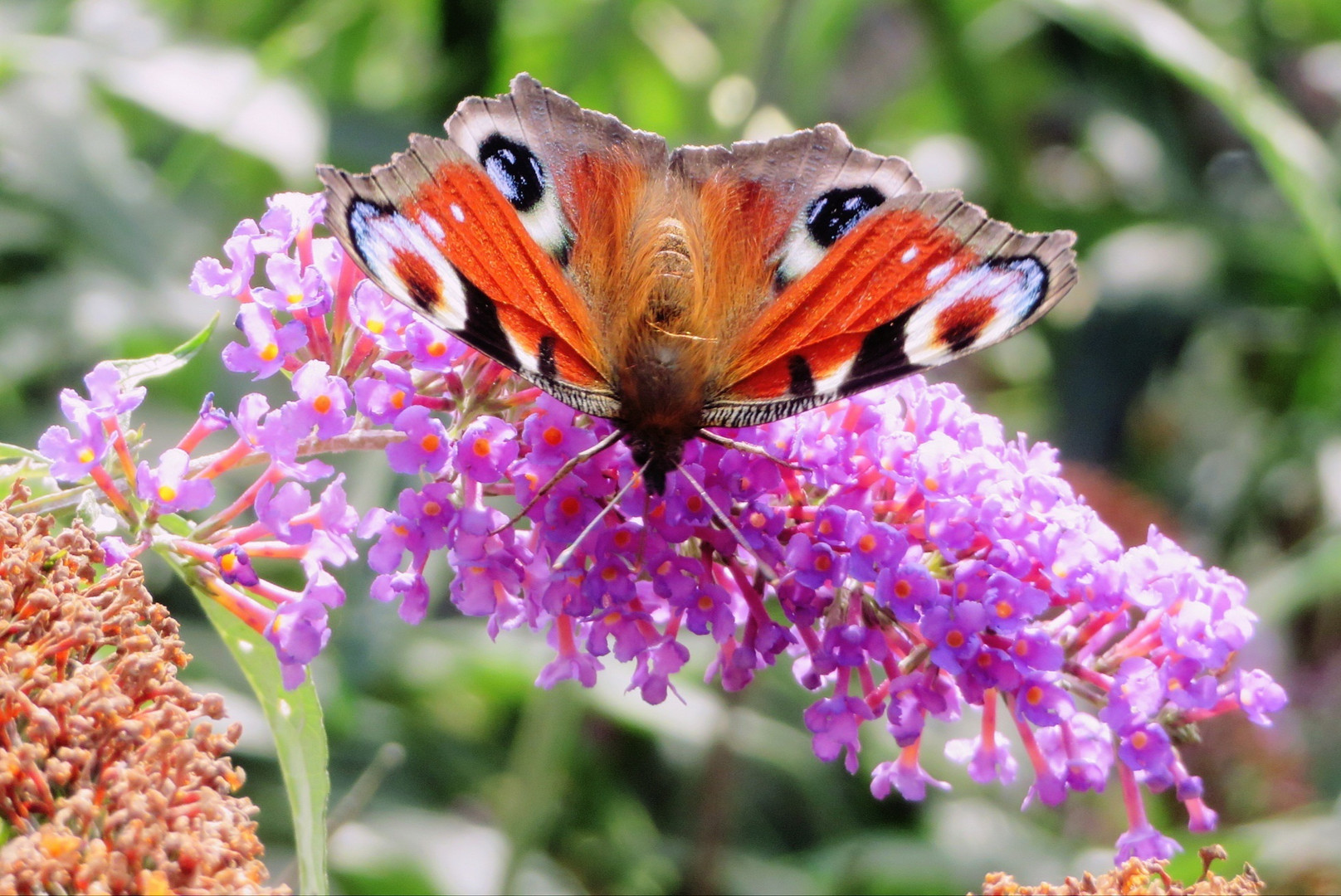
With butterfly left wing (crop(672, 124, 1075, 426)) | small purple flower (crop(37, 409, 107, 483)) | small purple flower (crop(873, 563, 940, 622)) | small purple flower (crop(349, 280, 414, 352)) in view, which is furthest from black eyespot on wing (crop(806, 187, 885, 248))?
small purple flower (crop(37, 409, 107, 483))

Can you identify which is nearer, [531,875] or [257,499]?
[257,499]

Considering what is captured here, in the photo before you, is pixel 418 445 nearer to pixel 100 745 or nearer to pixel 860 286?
pixel 100 745

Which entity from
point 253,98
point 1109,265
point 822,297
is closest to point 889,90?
point 1109,265

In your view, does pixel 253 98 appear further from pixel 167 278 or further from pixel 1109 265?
pixel 1109 265

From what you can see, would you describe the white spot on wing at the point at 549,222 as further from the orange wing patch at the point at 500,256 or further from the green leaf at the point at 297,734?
the green leaf at the point at 297,734

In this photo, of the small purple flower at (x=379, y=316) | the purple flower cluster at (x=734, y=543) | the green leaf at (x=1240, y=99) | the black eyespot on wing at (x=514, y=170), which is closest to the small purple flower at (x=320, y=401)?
the purple flower cluster at (x=734, y=543)

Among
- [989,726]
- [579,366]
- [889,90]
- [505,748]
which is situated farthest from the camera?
[889,90]

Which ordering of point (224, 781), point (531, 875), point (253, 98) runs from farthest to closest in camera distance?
point (253, 98)
point (531, 875)
point (224, 781)
